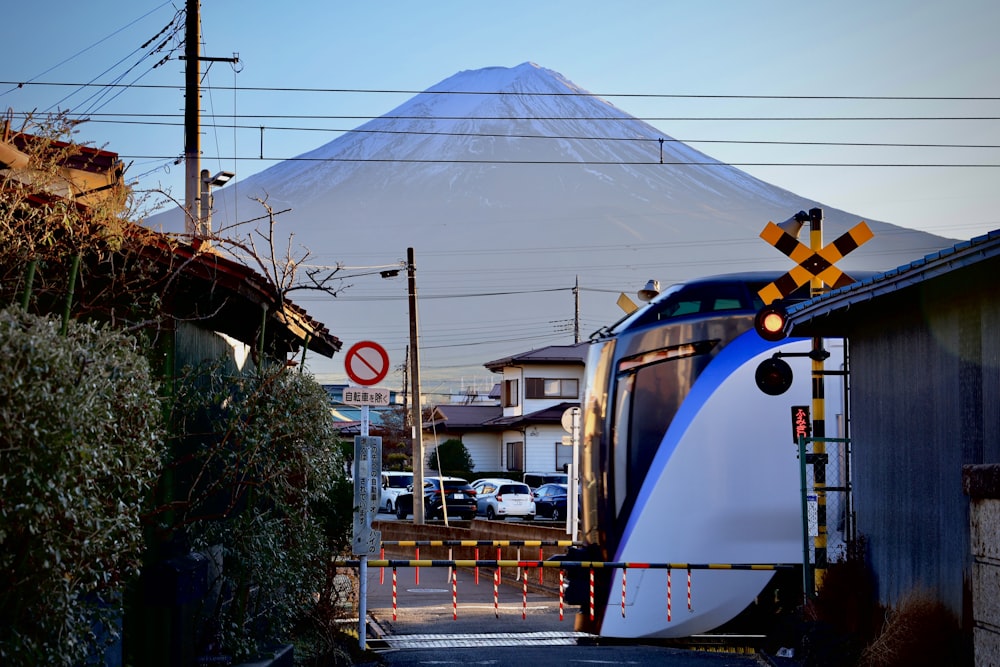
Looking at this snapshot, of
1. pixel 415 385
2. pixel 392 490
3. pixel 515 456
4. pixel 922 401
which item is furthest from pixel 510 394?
pixel 922 401

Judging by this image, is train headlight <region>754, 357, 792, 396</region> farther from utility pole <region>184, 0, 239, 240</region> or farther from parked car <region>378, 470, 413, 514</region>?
parked car <region>378, 470, 413, 514</region>

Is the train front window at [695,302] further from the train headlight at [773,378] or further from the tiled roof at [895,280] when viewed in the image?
the tiled roof at [895,280]

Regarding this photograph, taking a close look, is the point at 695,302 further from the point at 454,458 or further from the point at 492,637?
the point at 454,458

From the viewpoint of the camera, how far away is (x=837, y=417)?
13.9m

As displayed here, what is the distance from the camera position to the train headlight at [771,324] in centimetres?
1213

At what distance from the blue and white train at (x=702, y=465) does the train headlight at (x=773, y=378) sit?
30.2 inches

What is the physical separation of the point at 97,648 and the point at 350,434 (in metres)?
59.3

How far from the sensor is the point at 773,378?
12453mm

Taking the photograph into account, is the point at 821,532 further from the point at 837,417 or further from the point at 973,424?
the point at 973,424

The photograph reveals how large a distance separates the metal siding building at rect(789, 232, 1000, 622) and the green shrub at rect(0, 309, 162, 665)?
210 inches

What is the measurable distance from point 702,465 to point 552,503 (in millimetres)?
31992

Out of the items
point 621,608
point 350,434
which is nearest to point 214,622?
point 621,608

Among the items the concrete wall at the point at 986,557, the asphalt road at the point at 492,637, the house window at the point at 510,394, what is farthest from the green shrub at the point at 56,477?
the house window at the point at 510,394

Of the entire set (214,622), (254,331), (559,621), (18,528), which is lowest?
(559,621)
